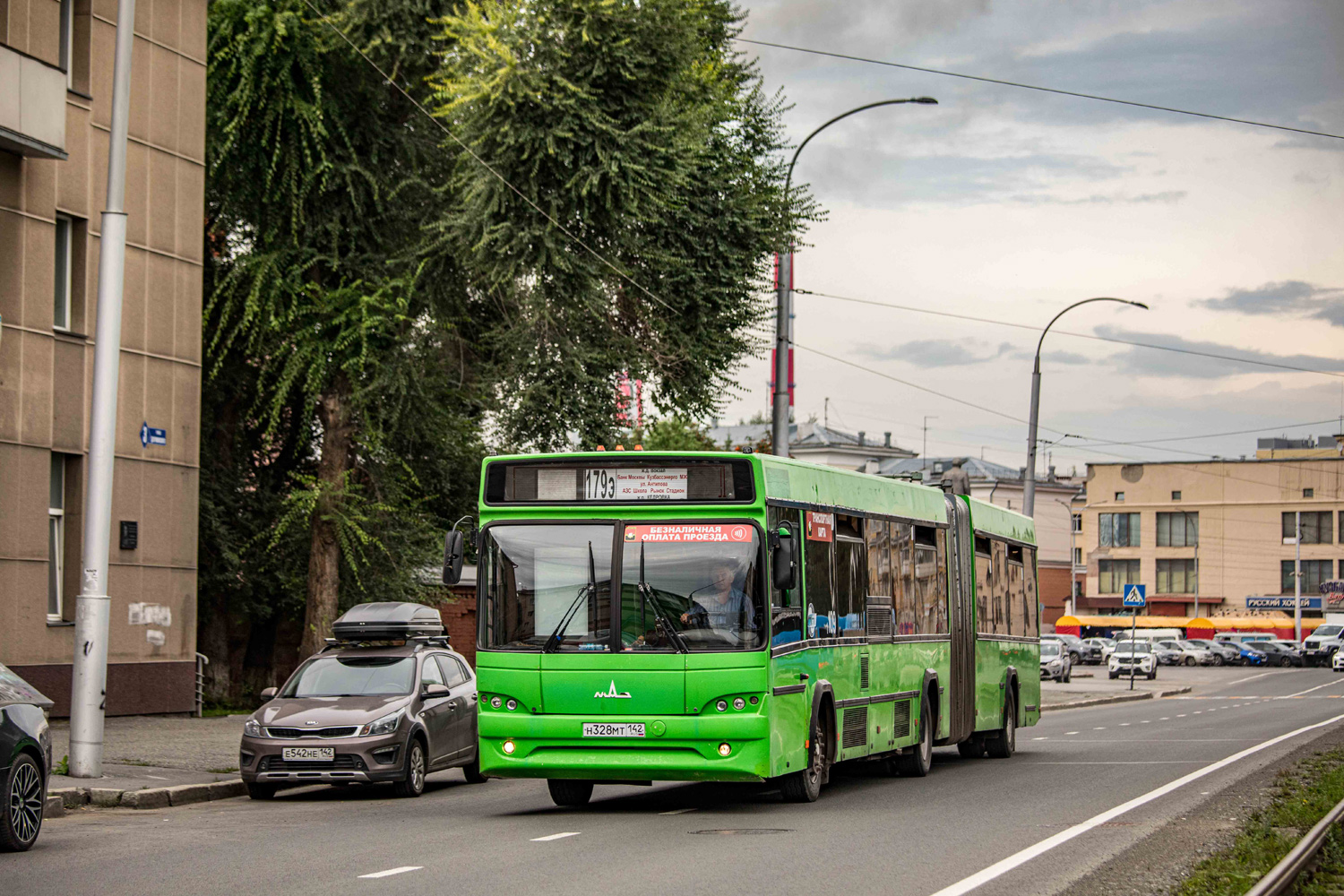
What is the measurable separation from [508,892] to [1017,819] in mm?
5385

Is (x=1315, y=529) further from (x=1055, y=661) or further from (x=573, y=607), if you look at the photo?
(x=573, y=607)

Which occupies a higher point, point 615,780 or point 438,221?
point 438,221

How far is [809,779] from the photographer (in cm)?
1512

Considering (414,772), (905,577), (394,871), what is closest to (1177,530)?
(905,577)

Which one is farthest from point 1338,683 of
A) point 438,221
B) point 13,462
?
point 13,462

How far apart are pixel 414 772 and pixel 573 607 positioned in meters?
3.85

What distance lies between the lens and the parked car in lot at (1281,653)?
88.5 meters

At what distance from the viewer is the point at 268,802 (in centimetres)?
1639

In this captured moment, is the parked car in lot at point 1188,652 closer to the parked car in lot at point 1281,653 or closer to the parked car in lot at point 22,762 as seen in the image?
the parked car in lot at point 1281,653

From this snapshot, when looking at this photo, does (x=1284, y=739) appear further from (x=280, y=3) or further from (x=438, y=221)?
(x=280, y=3)

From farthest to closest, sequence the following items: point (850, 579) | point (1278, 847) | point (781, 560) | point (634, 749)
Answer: point (850, 579), point (634, 749), point (781, 560), point (1278, 847)

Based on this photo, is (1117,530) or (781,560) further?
(1117,530)

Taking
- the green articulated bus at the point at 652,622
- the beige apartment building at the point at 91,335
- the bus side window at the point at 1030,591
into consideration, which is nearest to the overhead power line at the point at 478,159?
the beige apartment building at the point at 91,335

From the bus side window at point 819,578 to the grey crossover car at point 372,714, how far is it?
430 cm
